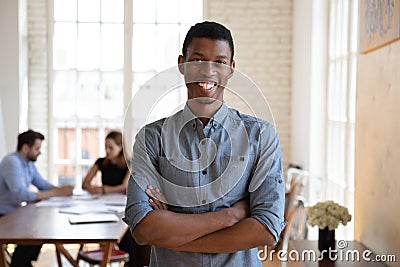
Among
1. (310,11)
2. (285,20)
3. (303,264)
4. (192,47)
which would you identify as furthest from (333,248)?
(285,20)

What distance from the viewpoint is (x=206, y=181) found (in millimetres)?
1957

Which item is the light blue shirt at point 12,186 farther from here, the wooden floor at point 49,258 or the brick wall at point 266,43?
the brick wall at point 266,43

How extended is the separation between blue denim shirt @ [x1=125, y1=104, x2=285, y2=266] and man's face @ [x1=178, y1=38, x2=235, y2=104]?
9cm

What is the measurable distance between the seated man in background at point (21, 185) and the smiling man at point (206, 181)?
3367mm

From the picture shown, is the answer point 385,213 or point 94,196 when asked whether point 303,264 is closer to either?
point 385,213

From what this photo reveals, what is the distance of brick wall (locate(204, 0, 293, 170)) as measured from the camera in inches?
296

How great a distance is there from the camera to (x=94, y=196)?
5.67 m

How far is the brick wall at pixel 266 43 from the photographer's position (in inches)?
296

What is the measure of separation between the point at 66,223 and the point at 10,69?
341cm

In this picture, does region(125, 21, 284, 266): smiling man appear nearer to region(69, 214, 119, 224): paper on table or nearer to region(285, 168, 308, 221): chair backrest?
region(69, 214, 119, 224): paper on table

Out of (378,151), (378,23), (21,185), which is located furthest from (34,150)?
(378,23)

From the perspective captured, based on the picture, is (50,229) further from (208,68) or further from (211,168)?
(208,68)

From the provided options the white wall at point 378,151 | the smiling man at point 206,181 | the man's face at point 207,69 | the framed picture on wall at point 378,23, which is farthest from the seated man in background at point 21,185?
the man's face at point 207,69

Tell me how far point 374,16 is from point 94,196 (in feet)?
10.0
